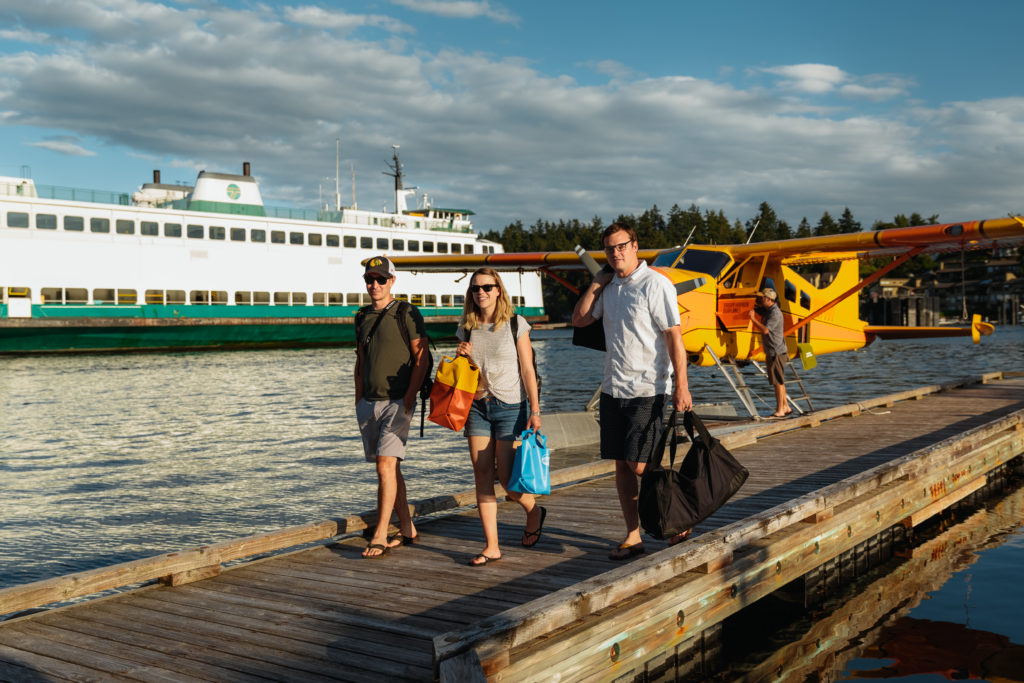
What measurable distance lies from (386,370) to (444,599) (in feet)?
4.42

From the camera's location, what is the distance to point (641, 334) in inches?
166

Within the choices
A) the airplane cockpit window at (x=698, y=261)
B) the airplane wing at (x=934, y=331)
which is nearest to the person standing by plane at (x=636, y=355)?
the airplane cockpit window at (x=698, y=261)

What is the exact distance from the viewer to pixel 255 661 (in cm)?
334

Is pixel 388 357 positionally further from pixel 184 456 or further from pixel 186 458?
pixel 184 456

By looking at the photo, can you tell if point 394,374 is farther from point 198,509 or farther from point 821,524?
point 198,509

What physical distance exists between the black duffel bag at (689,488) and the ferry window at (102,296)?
37318mm

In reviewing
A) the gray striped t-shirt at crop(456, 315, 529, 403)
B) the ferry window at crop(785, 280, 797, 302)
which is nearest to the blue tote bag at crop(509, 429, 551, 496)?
the gray striped t-shirt at crop(456, 315, 529, 403)

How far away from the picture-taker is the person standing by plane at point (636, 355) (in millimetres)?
4145

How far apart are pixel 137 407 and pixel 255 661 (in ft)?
53.1

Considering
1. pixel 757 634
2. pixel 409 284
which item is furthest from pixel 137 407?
pixel 409 284

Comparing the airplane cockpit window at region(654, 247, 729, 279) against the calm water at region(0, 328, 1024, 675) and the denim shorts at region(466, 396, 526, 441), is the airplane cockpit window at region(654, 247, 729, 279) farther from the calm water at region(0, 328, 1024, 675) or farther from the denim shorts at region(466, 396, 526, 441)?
the denim shorts at region(466, 396, 526, 441)

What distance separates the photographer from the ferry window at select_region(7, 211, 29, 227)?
3447cm

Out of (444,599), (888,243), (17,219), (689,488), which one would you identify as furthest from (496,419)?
(17,219)

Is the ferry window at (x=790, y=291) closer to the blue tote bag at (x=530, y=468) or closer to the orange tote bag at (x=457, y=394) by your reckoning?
the blue tote bag at (x=530, y=468)
